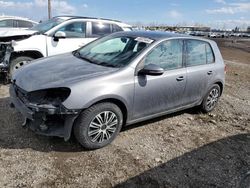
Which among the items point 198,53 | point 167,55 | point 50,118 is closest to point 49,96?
point 50,118

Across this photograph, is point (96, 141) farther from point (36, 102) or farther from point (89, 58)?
point (89, 58)

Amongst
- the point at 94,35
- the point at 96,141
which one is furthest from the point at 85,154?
the point at 94,35

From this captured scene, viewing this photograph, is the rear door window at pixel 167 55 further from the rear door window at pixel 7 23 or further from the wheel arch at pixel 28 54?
the rear door window at pixel 7 23

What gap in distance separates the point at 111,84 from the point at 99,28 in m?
4.52

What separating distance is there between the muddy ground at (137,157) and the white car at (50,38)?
5.70ft

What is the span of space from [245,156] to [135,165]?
1.78 metres

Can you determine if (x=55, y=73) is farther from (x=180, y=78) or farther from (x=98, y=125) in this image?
(x=180, y=78)

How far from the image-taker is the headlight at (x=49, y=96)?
370cm

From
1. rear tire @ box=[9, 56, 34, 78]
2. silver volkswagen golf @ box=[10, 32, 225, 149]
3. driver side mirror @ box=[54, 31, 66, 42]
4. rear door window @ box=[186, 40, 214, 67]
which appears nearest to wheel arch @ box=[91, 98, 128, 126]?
silver volkswagen golf @ box=[10, 32, 225, 149]

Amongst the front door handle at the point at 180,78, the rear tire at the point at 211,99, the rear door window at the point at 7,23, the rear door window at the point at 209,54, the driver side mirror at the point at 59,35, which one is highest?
the rear door window at the point at 7,23

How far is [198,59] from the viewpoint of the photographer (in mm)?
5379

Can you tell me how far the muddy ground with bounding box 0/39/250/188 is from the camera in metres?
3.46

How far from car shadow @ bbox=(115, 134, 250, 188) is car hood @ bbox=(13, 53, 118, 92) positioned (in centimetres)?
151

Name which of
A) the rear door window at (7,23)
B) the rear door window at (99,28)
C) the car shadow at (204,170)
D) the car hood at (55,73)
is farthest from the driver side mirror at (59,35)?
the rear door window at (7,23)
